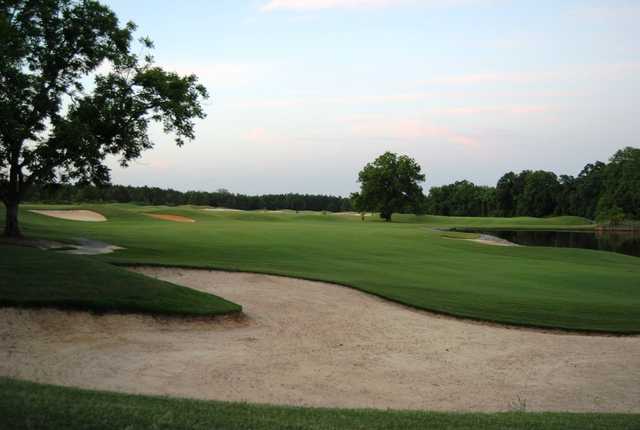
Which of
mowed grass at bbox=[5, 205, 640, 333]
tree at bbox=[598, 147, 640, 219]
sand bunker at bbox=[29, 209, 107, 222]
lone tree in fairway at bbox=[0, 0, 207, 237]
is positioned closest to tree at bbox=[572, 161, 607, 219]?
tree at bbox=[598, 147, 640, 219]

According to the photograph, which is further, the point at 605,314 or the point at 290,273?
the point at 290,273

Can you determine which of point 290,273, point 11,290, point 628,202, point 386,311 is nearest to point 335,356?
point 386,311

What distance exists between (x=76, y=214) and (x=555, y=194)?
373 feet

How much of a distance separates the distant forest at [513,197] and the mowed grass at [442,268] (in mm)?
54764

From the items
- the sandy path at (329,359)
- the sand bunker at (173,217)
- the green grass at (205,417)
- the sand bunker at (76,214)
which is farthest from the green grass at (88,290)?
the sand bunker at (173,217)

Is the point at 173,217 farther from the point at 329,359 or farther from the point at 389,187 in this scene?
the point at 329,359

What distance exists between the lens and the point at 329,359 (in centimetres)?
1023

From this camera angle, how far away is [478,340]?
12328mm

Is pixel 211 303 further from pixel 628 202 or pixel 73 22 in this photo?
pixel 628 202

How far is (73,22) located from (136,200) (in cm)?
11516

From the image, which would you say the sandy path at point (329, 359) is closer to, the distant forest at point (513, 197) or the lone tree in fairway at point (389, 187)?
the lone tree in fairway at point (389, 187)

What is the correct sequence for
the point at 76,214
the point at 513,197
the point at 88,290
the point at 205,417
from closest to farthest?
the point at 205,417 → the point at 88,290 → the point at 76,214 → the point at 513,197

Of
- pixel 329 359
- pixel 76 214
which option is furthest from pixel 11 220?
pixel 76 214

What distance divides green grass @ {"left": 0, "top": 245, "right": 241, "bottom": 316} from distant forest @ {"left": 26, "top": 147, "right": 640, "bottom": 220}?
7634 centimetres
